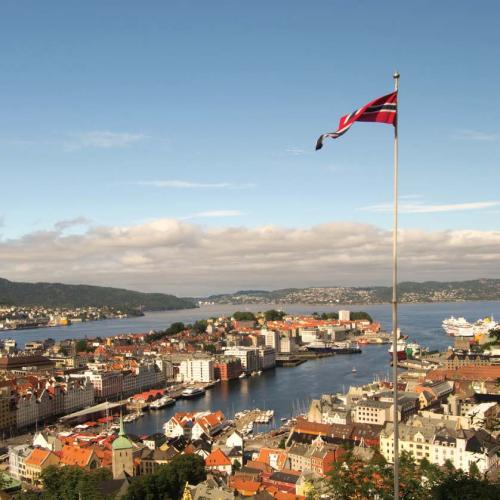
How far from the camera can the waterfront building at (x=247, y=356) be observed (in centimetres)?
4501

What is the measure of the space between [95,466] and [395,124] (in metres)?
16.1

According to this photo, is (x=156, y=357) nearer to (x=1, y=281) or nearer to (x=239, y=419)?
(x=239, y=419)

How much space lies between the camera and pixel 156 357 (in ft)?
158

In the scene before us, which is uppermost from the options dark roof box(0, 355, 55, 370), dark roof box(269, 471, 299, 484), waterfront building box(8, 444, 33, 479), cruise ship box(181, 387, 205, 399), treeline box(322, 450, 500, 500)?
Answer: treeline box(322, 450, 500, 500)

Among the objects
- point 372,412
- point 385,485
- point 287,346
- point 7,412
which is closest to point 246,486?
point 385,485

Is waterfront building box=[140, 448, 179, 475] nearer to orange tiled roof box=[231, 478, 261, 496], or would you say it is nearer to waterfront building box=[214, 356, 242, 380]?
orange tiled roof box=[231, 478, 261, 496]

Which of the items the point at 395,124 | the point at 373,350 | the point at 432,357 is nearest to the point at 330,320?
the point at 373,350

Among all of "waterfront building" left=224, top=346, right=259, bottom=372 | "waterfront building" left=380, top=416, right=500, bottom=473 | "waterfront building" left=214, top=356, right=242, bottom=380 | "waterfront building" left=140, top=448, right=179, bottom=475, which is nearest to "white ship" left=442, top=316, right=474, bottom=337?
"waterfront building" left=224, top=346, right=259, bottom=372

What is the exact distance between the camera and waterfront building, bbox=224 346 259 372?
45.0m

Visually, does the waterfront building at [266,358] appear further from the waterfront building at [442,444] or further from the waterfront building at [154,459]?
the waterfront building at [154,459]

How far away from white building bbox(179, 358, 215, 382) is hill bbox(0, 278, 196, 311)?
337 feet

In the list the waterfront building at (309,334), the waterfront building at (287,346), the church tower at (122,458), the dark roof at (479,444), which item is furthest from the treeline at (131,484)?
the waterfront building at (309,334)

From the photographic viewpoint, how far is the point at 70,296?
14875 centimetres

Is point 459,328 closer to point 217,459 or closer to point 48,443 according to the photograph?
point 217,459
